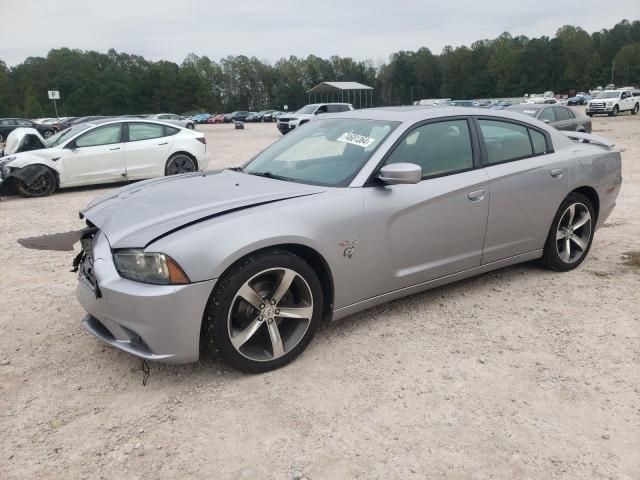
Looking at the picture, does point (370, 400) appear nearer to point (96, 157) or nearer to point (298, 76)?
point (96, 157)

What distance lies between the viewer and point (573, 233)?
478 cm

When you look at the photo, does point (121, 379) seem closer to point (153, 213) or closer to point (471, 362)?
point (153, 213)

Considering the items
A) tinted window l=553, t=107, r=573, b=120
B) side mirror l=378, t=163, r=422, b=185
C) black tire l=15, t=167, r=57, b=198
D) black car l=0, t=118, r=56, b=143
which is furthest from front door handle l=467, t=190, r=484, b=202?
black car l=0, t=118, r=56, b=143

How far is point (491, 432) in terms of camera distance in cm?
254

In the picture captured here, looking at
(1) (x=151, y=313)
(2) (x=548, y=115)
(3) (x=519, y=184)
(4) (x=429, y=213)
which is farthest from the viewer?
(2) (x=548, y=115)

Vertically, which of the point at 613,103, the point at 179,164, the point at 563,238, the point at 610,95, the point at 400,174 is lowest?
the point at 563,238

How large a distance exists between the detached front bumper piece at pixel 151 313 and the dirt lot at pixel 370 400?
0.29 m

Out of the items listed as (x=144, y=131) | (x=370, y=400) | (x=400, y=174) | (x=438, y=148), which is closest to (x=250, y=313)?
(x=370, y=400)

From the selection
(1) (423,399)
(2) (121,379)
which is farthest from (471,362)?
(2) (121,379)

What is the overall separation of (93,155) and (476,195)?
844 cm

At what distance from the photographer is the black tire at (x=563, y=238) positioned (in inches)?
180

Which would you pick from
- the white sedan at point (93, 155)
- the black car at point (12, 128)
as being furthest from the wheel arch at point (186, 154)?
the black car at point (12, 128)

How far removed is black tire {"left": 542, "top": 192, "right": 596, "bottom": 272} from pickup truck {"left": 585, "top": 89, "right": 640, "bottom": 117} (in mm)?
Answer: 37107

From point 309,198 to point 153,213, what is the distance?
94 centimetres
